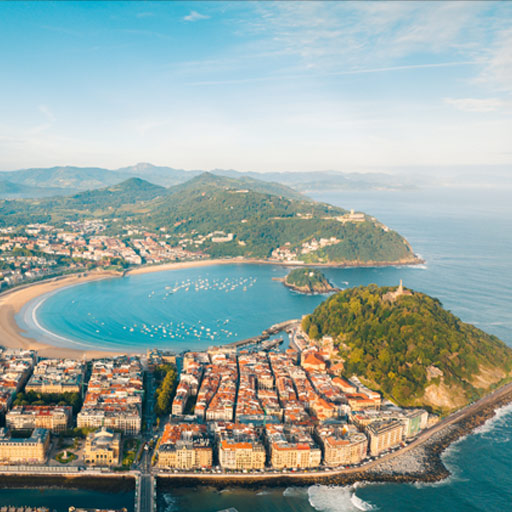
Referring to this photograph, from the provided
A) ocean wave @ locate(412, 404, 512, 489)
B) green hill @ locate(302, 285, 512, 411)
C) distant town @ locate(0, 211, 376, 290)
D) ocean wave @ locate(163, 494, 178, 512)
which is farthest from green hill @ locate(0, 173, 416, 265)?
ocean wave @ locate(163, 494, 178, 512)

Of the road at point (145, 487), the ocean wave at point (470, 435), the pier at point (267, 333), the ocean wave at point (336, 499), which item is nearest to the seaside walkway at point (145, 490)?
the road at point (145, 487)

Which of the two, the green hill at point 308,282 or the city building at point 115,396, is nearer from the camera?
the city building at point 115,396

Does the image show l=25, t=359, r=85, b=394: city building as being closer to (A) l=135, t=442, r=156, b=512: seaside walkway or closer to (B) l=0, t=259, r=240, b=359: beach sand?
(B) l=0, t=259, r=240, b=359: beach sand

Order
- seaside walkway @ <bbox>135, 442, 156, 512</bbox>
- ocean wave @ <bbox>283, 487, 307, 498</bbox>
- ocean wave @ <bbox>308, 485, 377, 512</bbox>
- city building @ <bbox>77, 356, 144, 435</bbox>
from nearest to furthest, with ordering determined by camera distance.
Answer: seaside walkway @ <bbox>135, 442, 156, 512</bbox> < ocean wave @ <bbox>308, 485, 377, 512</bbox> < ocean wave @ <bbox>283, 487, 307, 498</bbox> < city building @ <bbox>77, 356, 144, 435</bbox>

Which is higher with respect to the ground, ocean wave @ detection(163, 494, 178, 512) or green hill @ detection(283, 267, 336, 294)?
green hill @ detection(283, 267, 336, 294)

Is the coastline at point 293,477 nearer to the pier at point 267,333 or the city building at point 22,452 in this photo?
the city building at point 22,452

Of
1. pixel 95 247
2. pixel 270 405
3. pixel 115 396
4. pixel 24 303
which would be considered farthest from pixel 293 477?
pixel 95 247

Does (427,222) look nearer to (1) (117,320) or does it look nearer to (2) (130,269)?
(2) (130,269)
